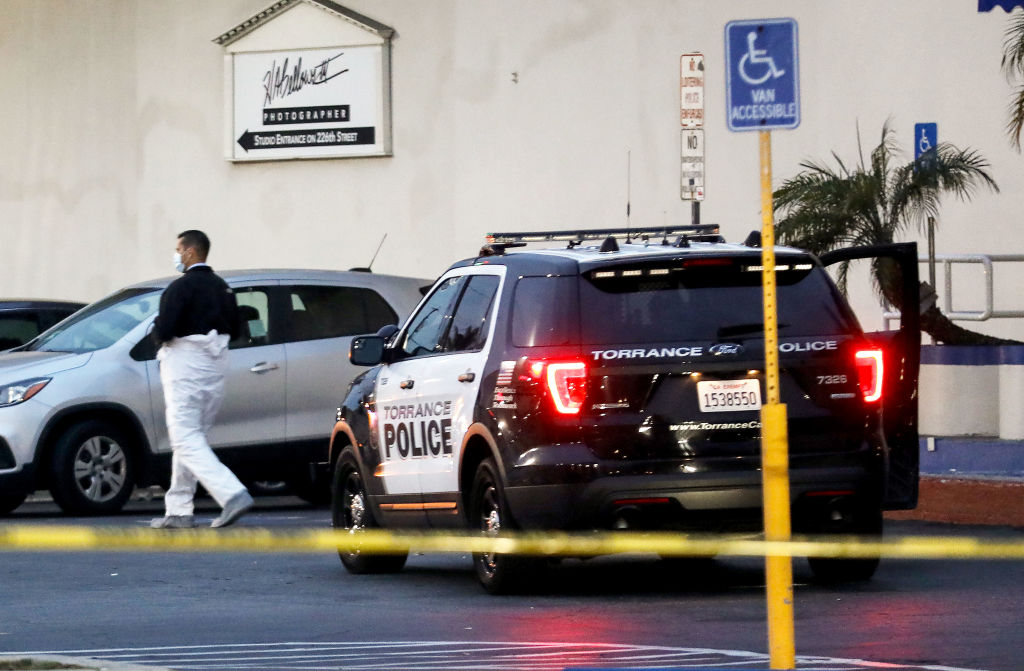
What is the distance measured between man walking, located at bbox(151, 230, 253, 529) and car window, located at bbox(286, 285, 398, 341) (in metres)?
2.56

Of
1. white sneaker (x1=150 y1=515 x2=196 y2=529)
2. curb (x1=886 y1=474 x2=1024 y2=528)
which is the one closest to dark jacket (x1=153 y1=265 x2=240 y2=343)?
white sneaker (x1=150 y1=515 x2=196 y2=529)

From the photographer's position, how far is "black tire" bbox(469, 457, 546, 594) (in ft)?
34.7

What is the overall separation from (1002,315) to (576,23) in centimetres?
815

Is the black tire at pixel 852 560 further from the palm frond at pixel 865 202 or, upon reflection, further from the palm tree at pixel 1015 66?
the palm frond at pixel 865 202

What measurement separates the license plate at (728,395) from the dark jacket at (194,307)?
503 centimetres

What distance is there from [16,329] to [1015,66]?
881cm

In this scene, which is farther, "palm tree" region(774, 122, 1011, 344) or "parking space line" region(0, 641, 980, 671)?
"palm tree" region(774, 122, 1011, 344)

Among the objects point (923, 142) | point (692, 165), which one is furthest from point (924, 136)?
point (692, 165)

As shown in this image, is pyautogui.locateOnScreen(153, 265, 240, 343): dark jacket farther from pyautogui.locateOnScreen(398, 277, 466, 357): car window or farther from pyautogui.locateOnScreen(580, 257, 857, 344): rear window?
pyautogui.locateOnScreen(580, 257, 857, 344): rear window

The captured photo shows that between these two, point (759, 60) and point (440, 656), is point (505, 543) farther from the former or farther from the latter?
point (759, 60)

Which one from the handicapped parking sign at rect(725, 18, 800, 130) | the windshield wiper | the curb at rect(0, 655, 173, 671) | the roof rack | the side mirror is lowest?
the curb at rect(0, 655, 173, 671)

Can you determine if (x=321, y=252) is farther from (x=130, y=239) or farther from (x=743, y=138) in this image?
(x=743, y=138)

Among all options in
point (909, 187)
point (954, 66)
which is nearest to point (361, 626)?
point (909, 187)

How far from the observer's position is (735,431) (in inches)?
409
